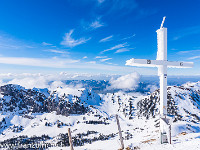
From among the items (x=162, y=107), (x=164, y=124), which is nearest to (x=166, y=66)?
(x=162, y=107)

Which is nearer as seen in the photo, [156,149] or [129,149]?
[156,149]

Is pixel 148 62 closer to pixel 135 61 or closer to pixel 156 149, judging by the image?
pixel 135 61

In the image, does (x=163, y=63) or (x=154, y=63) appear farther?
(x=163, y=63)

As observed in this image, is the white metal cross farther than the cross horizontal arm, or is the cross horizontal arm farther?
the white metal cross

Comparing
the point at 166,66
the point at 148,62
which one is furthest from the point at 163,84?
the point at 148,62

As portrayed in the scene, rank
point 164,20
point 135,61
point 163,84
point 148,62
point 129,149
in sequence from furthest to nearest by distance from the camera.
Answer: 1. point 129,149
2. point 163,84
3. point 164,20
4. point 148,62
5. point 135,61

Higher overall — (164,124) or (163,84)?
(163,84)

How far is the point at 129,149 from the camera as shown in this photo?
17484 millimetres

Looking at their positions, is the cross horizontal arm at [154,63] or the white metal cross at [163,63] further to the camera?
the white metal cross at [163,63]

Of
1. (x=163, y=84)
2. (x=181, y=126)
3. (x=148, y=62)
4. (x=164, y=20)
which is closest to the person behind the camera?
(x=148, y=62)

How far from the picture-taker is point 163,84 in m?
14.6

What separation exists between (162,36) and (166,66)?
3.27m

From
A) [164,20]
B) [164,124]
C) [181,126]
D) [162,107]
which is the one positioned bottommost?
[181,126]

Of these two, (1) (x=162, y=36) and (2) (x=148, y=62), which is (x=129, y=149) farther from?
(1) (x=162, y=36)
